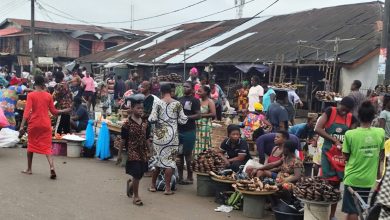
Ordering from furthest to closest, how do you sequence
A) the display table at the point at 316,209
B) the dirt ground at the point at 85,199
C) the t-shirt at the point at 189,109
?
the t-shirt at the point at 189,109 < the dirt ground at the point at 85,199 < the display table at the point at 316,209

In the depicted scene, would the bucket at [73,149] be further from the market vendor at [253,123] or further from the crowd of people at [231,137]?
the market vendor at [253,123]

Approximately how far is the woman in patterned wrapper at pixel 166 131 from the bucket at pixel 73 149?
3662 mm

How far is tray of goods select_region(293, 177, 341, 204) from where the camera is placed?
582 cm

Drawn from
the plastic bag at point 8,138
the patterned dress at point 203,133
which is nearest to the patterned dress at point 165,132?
the patterned dress at point 203,133

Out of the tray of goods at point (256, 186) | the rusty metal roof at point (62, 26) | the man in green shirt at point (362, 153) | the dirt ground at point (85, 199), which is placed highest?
the rusty metal roof at point (62, 26)

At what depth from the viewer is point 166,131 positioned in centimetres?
776

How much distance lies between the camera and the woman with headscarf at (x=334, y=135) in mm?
6133

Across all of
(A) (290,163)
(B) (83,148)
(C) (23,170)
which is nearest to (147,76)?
(B) (83,148)

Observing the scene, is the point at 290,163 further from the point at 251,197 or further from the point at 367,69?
the point at 367,69

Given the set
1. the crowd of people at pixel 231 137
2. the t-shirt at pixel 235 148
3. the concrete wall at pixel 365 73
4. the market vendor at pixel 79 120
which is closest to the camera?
the crowd of people at pixel 231 137

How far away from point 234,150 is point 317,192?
2401 mm

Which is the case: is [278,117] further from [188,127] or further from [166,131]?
[166,131]

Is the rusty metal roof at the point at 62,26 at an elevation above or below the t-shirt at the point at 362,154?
above

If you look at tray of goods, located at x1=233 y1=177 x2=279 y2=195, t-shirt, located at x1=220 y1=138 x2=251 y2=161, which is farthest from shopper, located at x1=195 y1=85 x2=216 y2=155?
tray of goods, located at x1=233 y1=177 x2=279 y2=195
